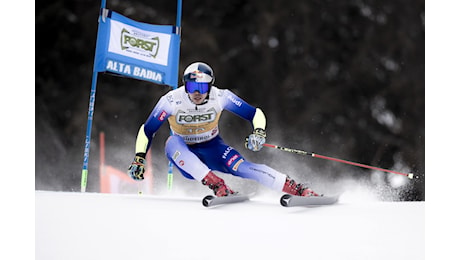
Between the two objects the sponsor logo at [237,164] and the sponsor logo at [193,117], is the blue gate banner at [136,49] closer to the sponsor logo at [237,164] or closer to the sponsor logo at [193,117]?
the sponsor logo at [193,117]

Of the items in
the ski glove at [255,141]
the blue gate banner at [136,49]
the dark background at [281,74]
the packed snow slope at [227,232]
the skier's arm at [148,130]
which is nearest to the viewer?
the packed snow slope at [227,232]

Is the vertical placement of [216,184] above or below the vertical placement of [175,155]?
below

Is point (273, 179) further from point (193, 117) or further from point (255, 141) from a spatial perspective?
point (193, 117)

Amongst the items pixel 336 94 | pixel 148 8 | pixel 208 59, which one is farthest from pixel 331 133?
pixel 148 8

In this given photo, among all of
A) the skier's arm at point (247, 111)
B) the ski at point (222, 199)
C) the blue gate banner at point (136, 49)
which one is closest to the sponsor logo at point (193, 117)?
the skier's arm at point (247, 111)

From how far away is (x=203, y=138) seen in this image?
101 inches

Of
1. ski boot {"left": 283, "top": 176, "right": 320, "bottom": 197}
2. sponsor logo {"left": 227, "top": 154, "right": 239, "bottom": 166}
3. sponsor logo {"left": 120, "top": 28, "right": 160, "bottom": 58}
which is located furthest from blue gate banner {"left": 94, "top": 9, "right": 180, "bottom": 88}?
ski boot {"left": 283, "top": 176, "right": 320, "bottom": 197}

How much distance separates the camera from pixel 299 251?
60.9 inches

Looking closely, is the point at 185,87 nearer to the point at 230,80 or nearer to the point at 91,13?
the point at 230,80

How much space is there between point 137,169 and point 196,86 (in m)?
0.52

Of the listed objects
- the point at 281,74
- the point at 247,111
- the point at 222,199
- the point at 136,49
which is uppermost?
the point at 281,74

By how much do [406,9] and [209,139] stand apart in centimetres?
402

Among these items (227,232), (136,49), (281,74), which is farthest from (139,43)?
(281,74)

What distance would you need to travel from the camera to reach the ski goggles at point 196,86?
2.38m
